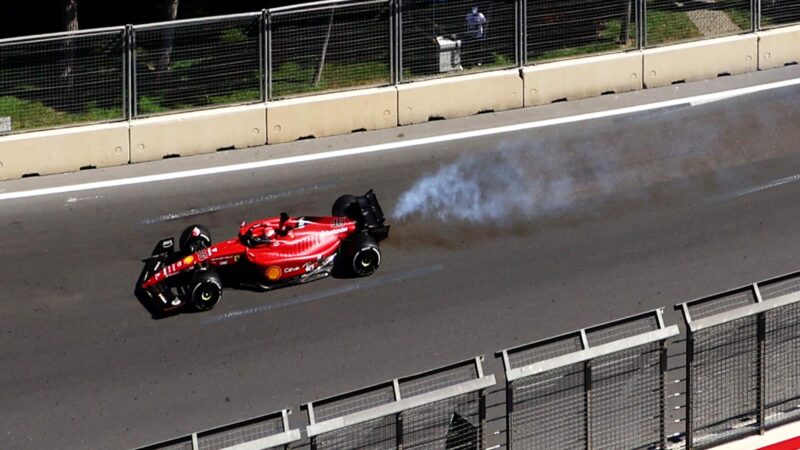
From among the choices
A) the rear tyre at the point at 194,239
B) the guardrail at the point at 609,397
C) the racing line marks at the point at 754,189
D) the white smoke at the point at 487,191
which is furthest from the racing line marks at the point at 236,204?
the guardrail at the point at 609,397

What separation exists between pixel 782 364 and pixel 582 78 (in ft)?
34.7

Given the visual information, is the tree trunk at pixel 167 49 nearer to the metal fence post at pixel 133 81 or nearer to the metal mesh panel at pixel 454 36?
the metal fence post at pixel 133 81

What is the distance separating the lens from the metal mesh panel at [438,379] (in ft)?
40.8

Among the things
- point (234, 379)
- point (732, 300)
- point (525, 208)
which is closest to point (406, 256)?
point (525, 208)

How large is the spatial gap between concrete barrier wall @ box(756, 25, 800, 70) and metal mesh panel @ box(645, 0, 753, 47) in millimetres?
518

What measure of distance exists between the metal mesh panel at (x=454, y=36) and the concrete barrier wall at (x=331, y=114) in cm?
59

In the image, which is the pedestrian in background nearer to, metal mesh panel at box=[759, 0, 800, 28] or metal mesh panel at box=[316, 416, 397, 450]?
metal mesh panel at box=[759, 0, 800, 28]

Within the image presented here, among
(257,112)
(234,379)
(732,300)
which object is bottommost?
(234,379)

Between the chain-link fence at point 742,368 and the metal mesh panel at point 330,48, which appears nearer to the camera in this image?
the chain-link fence at point 742,368

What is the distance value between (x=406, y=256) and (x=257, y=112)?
444 cm

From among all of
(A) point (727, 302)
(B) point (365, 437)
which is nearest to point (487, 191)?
(A) point (727, 302)

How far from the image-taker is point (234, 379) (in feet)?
54.5

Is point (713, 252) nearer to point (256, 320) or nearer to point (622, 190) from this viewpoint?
point (622, 190)

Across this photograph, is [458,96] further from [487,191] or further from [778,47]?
[778,47]
